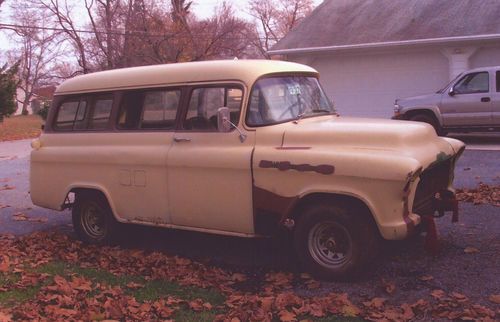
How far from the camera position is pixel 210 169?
5648 millimetres

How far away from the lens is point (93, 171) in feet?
21.6

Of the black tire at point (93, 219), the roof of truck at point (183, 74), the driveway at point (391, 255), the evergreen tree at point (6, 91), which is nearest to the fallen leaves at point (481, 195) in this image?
the driveway at point (391, 255)

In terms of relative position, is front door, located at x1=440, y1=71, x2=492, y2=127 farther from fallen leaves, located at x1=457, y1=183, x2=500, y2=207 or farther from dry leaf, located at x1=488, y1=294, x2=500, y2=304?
dry leaf, located at x1=488, y1=294, x2=500, y2=304

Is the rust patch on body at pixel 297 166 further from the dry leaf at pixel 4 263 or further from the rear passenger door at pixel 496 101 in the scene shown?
the rear passenger door at pixel 496 101

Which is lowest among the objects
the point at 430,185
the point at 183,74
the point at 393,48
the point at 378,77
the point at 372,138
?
the point at 430,185

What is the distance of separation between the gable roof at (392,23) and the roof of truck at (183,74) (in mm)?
12046

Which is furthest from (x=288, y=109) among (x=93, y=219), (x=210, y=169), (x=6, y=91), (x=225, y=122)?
(x=6, y=91)

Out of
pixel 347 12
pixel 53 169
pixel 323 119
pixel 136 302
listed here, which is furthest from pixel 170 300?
pixel 347 12

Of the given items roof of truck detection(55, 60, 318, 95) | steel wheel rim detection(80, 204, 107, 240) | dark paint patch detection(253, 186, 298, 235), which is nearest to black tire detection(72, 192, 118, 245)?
steel wheel rim detection(80, 204, 107, 240)

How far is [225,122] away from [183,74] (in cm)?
91

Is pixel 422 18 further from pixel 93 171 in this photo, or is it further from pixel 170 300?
pixel 170 300

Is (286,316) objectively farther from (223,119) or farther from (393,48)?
Answer: (393,48)

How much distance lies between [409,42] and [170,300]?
557 inches

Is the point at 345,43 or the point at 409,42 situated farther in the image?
the point at 345,43
